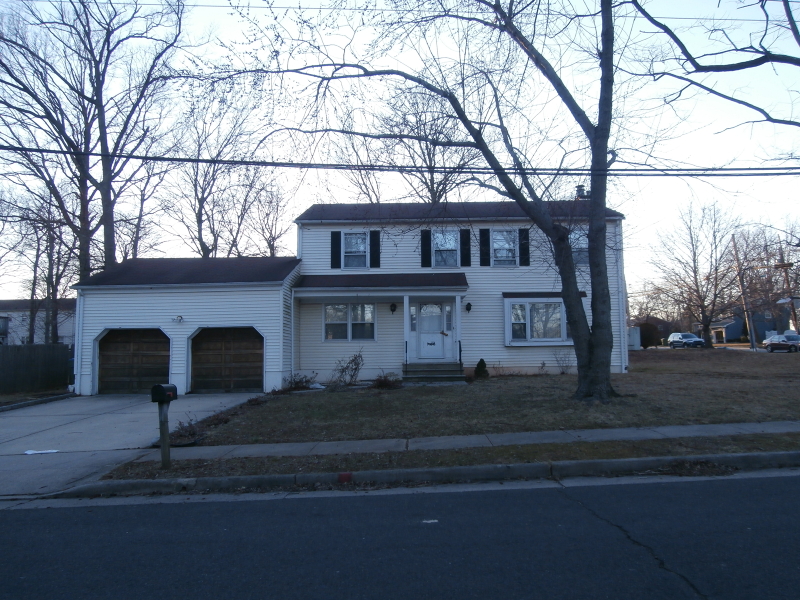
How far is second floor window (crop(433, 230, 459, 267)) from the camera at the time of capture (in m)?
20.0

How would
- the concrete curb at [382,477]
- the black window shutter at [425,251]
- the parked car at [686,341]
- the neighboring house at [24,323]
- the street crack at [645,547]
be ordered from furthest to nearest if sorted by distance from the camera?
the neighboring house at [24,323] → the parked car at [686,341] → the black window shutter at [425,251] → the concrete curb at [382,477] → the street crack at [645,547]

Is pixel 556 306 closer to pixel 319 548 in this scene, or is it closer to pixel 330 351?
pixel 330 351

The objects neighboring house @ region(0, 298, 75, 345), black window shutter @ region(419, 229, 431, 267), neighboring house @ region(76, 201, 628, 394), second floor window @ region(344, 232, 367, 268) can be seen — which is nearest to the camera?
neighboring house @ region(76, 201, 628, 394)

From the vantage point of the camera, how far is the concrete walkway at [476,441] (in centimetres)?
897

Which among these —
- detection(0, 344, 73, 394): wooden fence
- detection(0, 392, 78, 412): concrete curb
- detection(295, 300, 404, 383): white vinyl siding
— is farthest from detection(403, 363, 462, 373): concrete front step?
detection(0, 344, 73, 394): wooden fence

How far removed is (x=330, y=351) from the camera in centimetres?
1969

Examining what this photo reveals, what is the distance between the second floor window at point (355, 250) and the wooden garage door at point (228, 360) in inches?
170

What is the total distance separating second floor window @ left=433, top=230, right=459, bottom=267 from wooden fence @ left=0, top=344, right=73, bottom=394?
46.3 feet

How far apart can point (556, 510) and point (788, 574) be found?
2.26m

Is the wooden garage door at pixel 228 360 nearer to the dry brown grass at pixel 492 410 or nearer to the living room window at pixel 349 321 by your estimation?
the dry brown grass at pixel 492 410

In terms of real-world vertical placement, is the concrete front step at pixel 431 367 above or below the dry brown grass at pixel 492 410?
above

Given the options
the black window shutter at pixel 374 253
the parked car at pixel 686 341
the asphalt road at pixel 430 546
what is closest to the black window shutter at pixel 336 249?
the black window shutter at pixel 374 253

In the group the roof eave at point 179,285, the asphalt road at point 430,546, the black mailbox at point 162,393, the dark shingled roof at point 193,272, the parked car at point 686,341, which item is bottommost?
the asphalt road at point 430,546

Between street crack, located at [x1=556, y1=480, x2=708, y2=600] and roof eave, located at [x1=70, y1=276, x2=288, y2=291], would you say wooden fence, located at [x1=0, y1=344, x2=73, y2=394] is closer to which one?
roof eave, located at [x1=70, y1=276, x2=288, y2=291]
